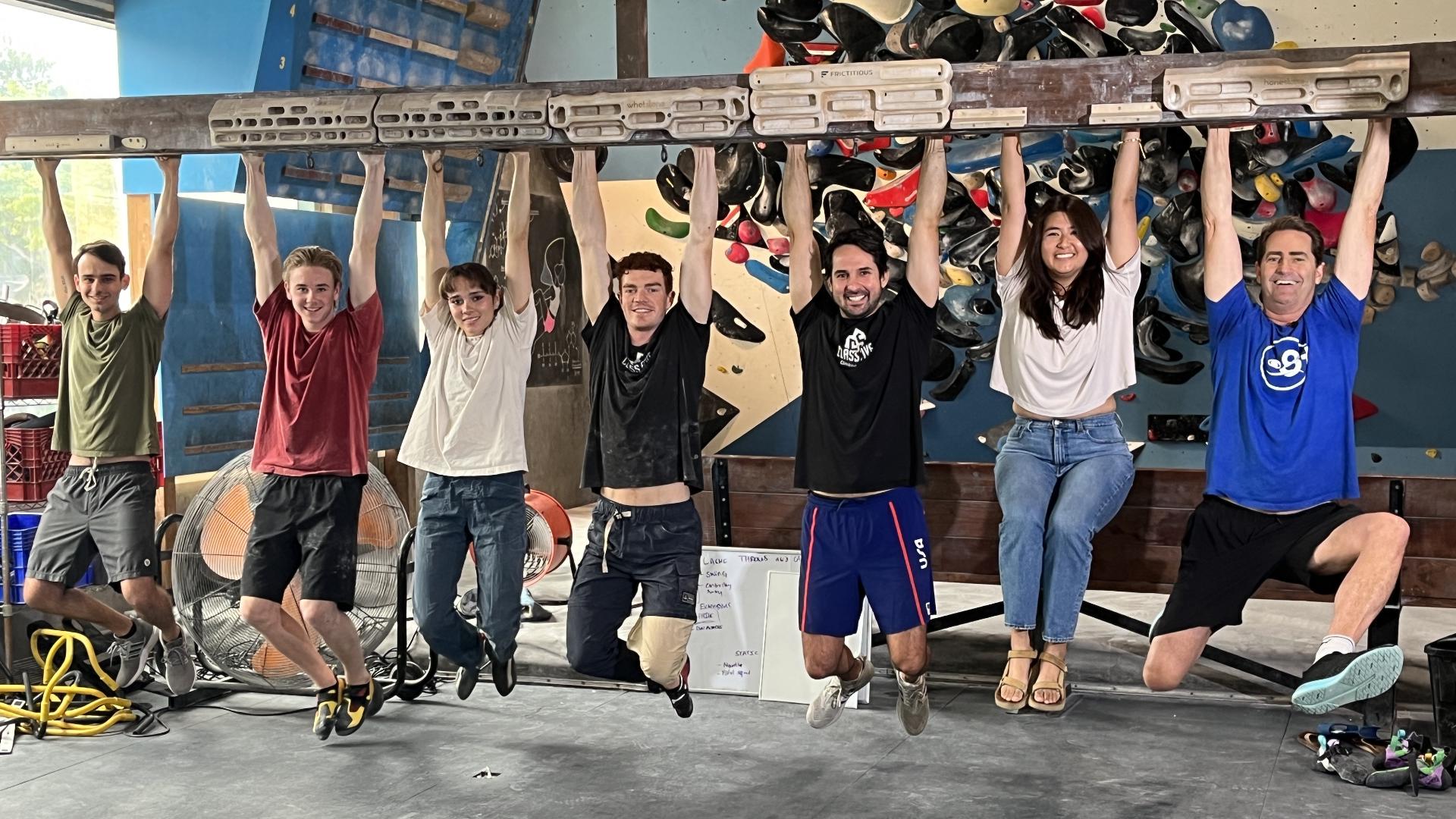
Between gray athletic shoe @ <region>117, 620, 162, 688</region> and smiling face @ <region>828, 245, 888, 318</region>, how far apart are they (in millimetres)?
3720

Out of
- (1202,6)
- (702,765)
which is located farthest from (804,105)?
(1202,6)

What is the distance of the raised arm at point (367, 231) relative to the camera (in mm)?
5547

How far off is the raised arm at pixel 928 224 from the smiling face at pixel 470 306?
172 cm

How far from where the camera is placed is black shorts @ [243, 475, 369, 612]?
5.67 metres

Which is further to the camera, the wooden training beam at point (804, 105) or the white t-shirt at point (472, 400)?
the white t-shirt at point (472, 400)

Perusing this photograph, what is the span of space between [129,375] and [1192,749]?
479 centimetres

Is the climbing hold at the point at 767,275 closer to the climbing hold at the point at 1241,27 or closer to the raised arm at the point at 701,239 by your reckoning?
the climbing hold at the point at 1241,27

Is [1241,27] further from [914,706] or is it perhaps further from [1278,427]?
[914,706]

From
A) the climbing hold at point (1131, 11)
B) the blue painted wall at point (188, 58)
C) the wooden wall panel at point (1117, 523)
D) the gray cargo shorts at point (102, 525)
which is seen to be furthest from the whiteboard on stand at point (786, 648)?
the climbing hold at point (1131, 11)

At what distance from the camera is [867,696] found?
6.53m

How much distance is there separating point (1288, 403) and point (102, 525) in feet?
16.1

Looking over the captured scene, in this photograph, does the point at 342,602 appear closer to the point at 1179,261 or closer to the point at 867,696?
the point at 867,696

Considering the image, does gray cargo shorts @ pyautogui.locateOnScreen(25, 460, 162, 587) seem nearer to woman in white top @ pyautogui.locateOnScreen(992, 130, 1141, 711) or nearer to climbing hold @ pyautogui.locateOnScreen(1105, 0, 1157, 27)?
woman in white top @ pyautogui.locateOnScreen(992, 130, 1141, 711)

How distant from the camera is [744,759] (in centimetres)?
572
